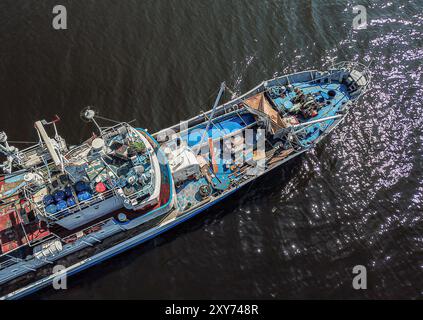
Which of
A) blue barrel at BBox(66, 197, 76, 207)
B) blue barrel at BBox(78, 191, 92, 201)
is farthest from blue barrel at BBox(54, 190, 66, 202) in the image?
blue barrel at BBox(78, 191, 92, 201)

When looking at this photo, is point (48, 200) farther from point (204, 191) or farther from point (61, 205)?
point (204, 191)

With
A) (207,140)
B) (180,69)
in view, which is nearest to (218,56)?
(180,69)

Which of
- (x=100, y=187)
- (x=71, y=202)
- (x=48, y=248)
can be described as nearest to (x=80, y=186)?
(x=71, y=202)

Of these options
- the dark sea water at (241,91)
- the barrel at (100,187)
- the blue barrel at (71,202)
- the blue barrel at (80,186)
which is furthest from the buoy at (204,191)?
the blue barrel at (71,202)

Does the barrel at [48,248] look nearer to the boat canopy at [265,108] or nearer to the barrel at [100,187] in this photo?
the barrel at [100,187]

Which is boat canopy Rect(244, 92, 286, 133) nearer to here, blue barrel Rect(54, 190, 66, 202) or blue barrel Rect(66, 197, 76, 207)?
blue barrel Rect(66, 197, 76, 207)

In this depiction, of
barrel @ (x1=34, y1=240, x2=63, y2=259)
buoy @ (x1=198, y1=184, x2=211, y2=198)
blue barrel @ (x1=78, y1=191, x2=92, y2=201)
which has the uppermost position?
blue barrel @ (x1=78, y1=191, x2=92, y2=201)

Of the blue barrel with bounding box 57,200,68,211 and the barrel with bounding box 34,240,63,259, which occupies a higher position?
the blue barrel with bounding box 57,200,68,211
